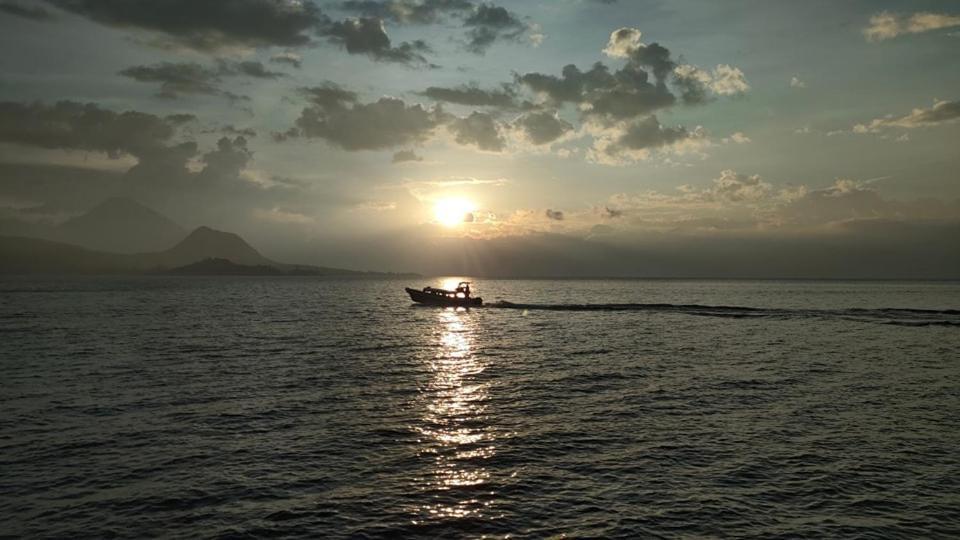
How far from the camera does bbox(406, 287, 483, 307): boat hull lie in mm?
114312

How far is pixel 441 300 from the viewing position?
119 meters

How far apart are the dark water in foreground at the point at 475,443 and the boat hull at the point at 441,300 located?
62099 mm

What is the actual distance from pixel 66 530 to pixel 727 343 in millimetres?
58757

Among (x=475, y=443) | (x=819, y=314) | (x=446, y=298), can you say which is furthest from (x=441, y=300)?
(x=475, y=443)

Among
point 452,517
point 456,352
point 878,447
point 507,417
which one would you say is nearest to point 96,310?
point 456,352

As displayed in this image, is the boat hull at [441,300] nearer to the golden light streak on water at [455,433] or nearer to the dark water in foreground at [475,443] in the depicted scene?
the dark water in foreground at [475,443]

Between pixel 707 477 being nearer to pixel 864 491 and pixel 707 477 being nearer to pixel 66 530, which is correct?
pixel 864 491

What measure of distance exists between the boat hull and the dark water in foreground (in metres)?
62.1

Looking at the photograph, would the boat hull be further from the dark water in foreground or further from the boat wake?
the dark water in foreground

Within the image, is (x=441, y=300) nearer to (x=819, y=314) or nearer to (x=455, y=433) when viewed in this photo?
(x=819, y=314)

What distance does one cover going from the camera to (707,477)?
1905cm

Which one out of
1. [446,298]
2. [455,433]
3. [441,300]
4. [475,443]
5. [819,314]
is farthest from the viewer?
[441,300]

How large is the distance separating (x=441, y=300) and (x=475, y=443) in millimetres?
96556

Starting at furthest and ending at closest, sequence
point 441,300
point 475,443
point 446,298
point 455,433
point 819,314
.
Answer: point 441,300 < point 446,298 < point 819,314 < point 455,433 < point 475,443
